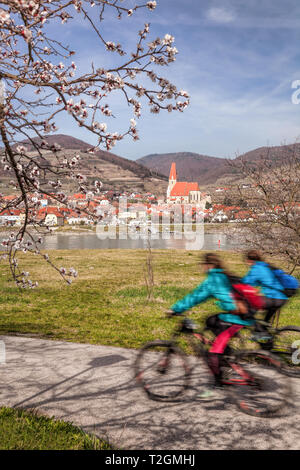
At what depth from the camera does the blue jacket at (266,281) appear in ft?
14.5

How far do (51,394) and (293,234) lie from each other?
701cm

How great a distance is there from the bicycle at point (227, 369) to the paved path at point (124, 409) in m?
0.15

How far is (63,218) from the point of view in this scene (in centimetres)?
583

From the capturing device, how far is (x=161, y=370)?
4.75m

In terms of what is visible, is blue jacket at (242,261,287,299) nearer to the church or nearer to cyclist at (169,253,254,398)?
cyclist at (169,253,254,398)

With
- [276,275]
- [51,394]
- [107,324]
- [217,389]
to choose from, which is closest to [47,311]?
[107,324]

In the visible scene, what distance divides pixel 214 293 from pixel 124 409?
1.71m

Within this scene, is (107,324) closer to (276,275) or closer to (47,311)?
(47,311)

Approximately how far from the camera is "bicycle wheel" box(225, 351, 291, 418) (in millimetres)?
4219

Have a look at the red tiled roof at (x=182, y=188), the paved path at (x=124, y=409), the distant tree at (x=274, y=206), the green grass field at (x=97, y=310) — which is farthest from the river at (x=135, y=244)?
the red tiled roof at (x=182, y=188)

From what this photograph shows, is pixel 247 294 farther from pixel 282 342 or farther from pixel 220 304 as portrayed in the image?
pixel 282 342

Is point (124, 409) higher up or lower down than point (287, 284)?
lower down

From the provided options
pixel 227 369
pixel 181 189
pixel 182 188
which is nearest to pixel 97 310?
pixel 227 369

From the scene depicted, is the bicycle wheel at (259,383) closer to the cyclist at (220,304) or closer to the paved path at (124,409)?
the paved path at (124,409)
